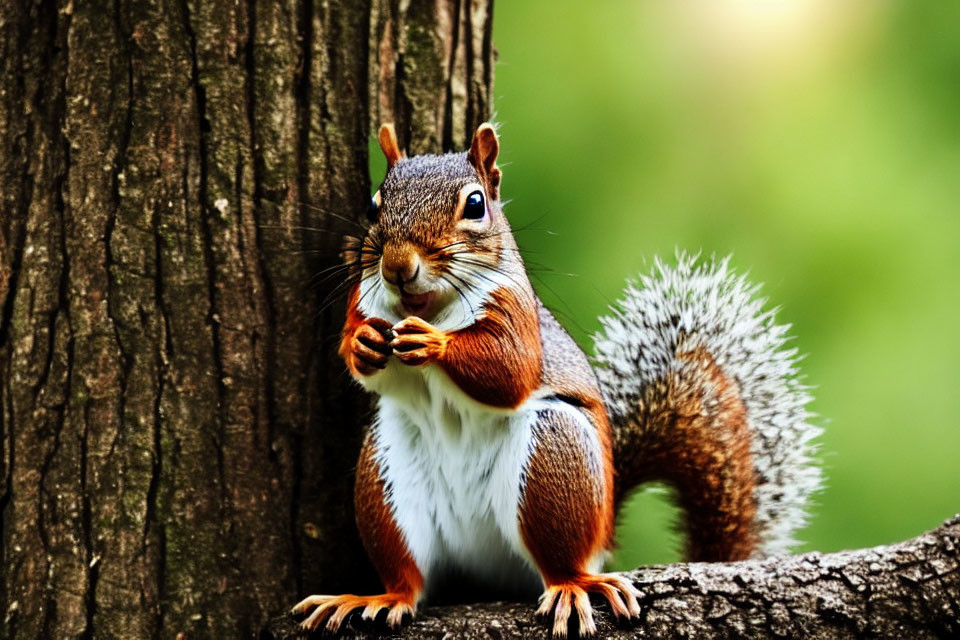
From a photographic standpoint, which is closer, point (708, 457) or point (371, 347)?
point (371, 347)

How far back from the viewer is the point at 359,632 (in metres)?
1.74

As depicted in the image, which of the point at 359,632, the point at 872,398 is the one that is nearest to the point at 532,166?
the point at 872,398

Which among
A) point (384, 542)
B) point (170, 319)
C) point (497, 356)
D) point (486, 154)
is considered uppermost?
point (486, 154)

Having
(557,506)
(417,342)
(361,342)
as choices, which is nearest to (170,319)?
(361,342)

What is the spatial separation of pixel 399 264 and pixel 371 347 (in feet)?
0.54

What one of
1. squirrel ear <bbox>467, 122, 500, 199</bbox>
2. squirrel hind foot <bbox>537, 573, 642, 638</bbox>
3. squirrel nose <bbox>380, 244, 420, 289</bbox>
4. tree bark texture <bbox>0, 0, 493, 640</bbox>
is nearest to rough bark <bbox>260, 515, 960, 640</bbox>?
squirrel hind foot <bbox>537, 573, 642, 638</bbox>

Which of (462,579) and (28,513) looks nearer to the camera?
(28,513)

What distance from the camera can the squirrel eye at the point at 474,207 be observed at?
169 centimetres

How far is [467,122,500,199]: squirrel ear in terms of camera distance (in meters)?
1.78

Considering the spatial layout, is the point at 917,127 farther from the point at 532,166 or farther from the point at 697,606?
the point at 697,606

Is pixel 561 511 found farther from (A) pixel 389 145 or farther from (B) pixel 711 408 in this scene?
(A) pixel 389 145

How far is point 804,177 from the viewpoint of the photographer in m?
3.48

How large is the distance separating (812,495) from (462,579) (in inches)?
30.2

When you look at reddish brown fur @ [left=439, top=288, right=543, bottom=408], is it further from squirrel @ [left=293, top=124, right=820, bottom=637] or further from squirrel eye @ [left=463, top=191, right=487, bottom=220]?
squirrel eye @ [left=463, top=191, right=487, bottom=220]
